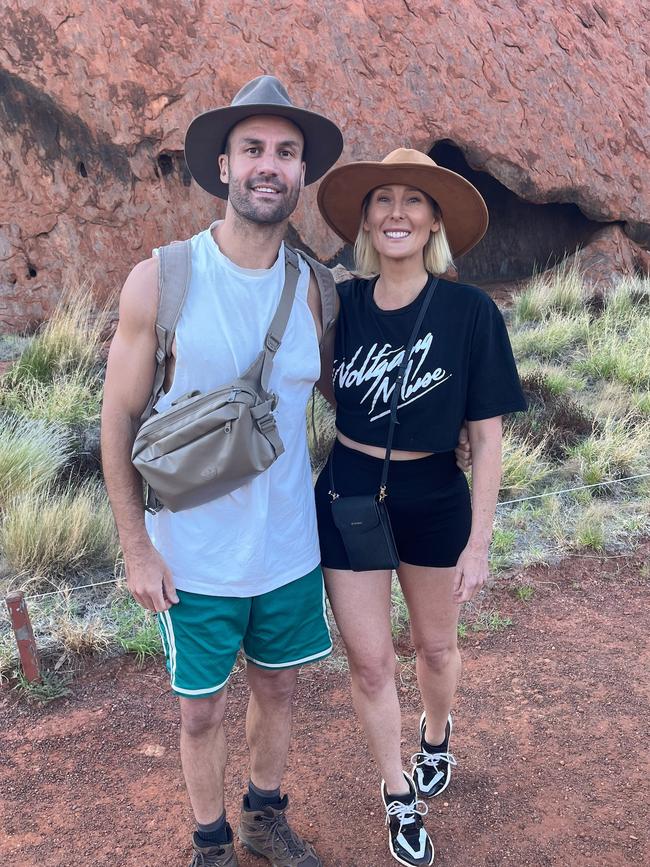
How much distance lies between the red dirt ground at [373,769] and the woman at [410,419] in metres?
0.35

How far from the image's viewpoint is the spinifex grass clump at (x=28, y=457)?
5.13m

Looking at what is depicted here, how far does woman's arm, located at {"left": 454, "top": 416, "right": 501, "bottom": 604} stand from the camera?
2576mm

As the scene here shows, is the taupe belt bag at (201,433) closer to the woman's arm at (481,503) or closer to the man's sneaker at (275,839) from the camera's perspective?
the woman's arm at (481,503)

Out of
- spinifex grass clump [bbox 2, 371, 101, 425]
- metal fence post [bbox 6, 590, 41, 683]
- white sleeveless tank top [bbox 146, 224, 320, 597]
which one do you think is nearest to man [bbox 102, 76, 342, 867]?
white sleeveless tank top [bbox 146, 224, 320, 597]

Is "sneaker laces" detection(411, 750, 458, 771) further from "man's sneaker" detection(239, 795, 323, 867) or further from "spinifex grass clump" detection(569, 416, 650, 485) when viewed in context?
"spinifex grass clump" detection(569, 416, 650, 485)

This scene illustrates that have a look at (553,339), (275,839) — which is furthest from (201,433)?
(553,339)

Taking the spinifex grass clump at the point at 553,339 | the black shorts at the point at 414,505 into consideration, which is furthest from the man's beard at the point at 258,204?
the spinifex grass clump at the point at 553,339

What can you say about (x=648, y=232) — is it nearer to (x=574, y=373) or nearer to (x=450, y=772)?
(x=574, y=373)

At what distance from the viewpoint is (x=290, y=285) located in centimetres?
243

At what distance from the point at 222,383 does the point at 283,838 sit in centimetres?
154

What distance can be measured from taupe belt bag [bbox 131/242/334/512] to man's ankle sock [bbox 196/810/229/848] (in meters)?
1.06

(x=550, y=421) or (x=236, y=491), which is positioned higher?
(x=236, y=491)

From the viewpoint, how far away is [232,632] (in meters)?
2.41

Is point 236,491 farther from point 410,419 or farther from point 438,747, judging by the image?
point 438,747
